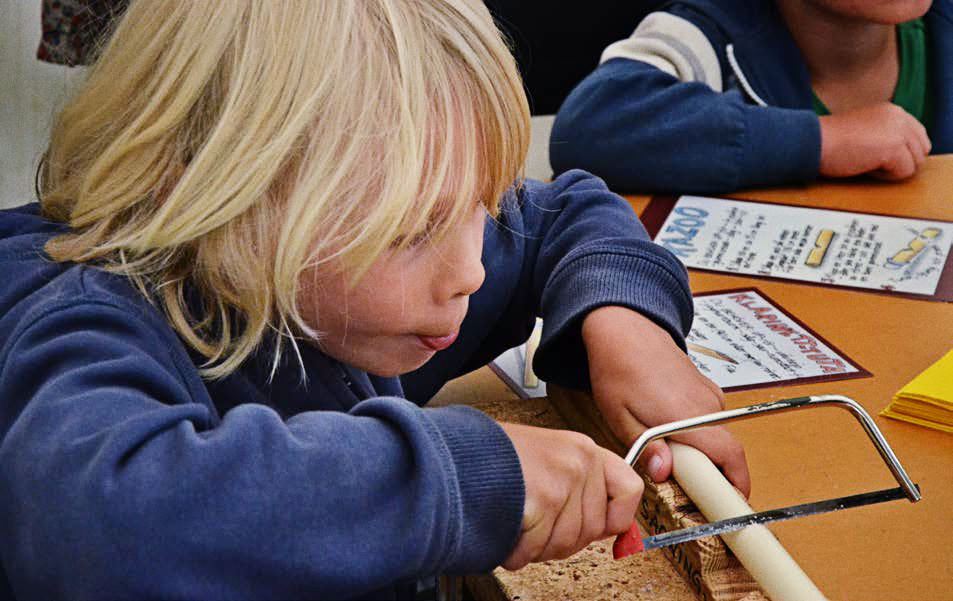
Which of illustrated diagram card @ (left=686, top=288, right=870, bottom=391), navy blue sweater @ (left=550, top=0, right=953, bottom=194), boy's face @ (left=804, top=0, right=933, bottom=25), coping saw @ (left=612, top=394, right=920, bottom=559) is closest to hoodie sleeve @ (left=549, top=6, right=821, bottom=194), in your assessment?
navy blue sweater @ (left=550, top=0, right=953, bottom=194)

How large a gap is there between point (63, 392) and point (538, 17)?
1.24 m

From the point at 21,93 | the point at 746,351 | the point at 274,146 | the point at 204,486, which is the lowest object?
the point at 21,93

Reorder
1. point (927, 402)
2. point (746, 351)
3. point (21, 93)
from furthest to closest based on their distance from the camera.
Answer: point (21, 93)
point (746, 351)
point (927, 402)

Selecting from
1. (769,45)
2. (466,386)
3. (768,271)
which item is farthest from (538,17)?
(466,386)

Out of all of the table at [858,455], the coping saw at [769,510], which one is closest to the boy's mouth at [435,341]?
the coping saw at [769,510]

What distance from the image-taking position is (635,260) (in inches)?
37.4

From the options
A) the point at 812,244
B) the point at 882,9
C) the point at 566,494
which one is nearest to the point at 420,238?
the point at 566,494

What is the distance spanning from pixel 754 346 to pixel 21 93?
1.10m

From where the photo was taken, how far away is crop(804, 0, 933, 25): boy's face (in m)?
1.51

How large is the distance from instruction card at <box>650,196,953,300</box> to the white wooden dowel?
42cm

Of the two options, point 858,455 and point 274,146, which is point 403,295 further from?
point 858,455

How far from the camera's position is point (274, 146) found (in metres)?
0.64

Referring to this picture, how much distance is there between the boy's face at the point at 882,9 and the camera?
4.94 ft

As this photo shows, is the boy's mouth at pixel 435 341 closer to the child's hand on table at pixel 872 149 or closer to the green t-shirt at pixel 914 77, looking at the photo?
the child's hand on table at pixel 872 149
